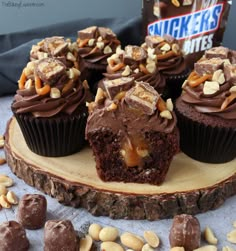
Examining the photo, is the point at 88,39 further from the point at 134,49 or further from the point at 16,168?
the point at 16,168

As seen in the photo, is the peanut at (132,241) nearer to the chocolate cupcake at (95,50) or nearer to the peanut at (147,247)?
the peanut at (147,247)

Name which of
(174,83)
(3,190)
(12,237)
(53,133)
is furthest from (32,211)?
(174,83)

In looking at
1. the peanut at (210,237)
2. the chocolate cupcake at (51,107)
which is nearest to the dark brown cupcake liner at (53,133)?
the chocolate cupcake at (51,107)

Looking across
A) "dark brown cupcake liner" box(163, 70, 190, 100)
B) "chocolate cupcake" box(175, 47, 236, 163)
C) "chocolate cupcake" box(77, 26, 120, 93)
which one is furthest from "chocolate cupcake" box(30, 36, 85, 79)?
"chocolate cupcake" box(175, 47, 236, 163)

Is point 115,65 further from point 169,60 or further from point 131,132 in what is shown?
point 131,132

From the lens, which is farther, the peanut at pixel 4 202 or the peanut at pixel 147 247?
→ the peanut at pixel 4 202

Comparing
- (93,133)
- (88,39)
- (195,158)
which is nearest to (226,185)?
(195,158)

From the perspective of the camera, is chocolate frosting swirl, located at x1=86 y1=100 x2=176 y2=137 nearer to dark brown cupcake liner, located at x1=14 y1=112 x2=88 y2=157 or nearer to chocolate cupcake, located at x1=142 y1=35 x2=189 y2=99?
dark brown cupcake liner, located at x1=14 y1=112 x2=88 y2=157
